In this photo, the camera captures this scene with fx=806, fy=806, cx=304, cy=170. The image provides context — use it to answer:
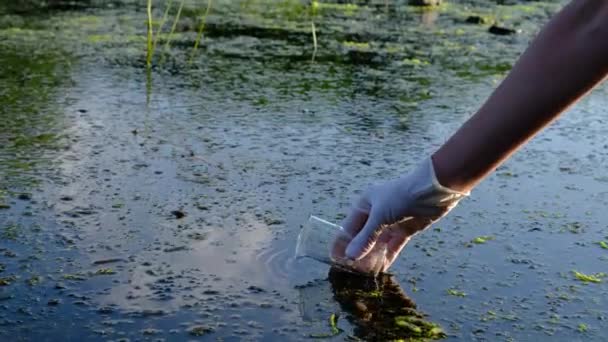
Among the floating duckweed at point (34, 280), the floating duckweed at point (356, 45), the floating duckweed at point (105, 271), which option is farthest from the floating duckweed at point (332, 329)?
the floating duckweed at point (356, 45)

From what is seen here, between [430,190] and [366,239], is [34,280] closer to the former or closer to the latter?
[366,239]

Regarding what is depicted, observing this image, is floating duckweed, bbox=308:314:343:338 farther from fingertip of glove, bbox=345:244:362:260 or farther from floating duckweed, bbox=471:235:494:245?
floating duckweed, bbox=471:235:494:245

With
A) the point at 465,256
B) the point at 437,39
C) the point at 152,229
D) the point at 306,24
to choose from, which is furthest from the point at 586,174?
the point at 306,24

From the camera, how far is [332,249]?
1921 millimetres

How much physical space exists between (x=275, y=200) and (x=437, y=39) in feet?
12.1

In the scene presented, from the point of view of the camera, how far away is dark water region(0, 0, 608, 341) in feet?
5.91

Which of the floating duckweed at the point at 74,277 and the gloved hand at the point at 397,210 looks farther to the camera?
the floating duckweed at the point at 74,277

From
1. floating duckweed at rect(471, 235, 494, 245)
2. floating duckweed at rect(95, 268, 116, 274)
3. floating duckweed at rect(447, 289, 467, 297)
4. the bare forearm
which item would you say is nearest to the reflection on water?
floating duckweed at rect(447, 289, 467, 297)

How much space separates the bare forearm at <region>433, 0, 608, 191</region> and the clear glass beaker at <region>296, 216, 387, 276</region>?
684 millimetres

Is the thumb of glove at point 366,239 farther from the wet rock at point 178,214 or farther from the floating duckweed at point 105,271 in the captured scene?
the wet rock at point 178,214

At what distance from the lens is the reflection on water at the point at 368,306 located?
174 cm

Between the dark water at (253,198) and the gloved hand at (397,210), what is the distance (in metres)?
0.16

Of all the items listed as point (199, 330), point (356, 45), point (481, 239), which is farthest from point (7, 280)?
point (356, 45)

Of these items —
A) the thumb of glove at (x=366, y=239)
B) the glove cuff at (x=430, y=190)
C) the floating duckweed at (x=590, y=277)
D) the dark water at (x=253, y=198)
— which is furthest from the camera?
the floating duckweed at (x=590, y=277)
